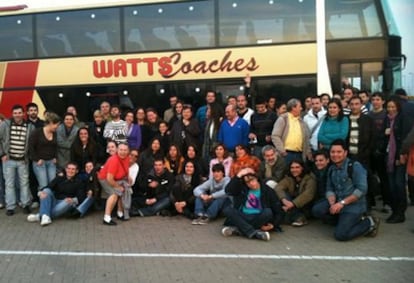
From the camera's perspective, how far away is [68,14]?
11.8m

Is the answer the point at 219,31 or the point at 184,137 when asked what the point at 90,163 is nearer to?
the point at 184,137

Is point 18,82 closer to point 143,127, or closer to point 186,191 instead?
→ point 143,127

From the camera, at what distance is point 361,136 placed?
782 cm

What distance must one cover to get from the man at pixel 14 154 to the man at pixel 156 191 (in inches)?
81.8

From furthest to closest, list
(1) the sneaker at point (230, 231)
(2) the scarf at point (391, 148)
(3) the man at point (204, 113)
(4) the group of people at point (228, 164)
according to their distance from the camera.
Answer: (3) the man at point (204, 113)
(2) the scarf at point (391, 148)
(4) the group of people at point (228, 164)
(1) the sneaker at point (230, 231)

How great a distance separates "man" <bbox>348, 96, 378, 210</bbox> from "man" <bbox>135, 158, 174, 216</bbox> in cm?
309

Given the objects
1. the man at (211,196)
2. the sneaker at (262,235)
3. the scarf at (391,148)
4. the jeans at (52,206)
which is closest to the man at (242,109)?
the man at (211,196)

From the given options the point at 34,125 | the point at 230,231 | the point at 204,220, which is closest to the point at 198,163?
the point at 204,220

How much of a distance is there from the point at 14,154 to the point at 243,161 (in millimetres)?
4071

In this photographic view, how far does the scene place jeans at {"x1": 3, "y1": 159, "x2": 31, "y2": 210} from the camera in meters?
8.80

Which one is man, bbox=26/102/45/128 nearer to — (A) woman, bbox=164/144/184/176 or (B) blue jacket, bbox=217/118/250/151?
(A) woman, bbox=164/144/184/176

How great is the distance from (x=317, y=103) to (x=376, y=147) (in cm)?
140

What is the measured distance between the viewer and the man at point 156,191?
8.57 metres

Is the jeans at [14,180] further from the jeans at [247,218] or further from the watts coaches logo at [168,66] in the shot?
the jeans at [247,218]
